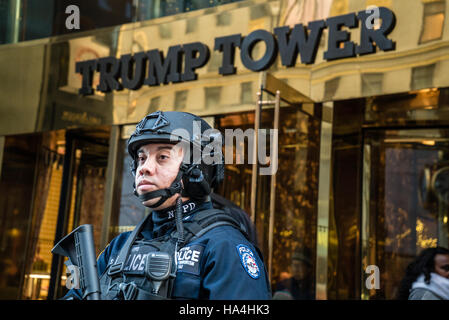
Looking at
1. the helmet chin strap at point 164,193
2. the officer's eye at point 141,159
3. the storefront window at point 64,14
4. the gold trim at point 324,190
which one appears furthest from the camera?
the storefront window at point 64,14

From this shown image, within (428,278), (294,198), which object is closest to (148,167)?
(428,278)

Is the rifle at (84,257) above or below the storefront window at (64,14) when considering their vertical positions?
below

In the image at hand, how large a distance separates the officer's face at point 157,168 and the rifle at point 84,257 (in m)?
0.34

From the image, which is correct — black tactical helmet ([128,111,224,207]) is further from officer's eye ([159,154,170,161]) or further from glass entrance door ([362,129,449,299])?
glass entrance door ([362,129,449,299])

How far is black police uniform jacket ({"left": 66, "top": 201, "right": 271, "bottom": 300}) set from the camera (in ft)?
7.77

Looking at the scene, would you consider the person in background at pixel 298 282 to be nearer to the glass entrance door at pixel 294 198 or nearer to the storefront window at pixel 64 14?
the glass entrance door at pixel 294 198

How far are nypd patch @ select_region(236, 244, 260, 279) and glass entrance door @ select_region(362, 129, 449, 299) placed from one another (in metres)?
4.45

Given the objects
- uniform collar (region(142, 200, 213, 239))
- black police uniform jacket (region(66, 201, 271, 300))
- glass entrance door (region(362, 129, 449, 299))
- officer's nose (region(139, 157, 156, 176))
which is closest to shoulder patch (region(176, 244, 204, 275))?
black police uniform jacket (region(66, 201, 271, 300))

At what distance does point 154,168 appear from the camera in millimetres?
2783

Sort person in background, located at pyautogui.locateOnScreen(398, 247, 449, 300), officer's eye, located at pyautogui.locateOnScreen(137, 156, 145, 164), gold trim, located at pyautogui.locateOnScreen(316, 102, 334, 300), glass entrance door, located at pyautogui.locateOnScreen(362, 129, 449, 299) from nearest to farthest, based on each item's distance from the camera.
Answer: officer's eye, located at pyautogui.locateOnScreen(137, 156, 145, 164), person in background, located at pyautogui.locateOnScreen(398, 247, 449, 300), gold trim, located at pyautogui.locateOnScreen(316, 102, 334, 300), glass entrance door, located at pyautogui.locateOnScreen(362, 129, 449, 299)

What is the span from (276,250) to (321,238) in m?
0.50

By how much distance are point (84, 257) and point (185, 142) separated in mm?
699

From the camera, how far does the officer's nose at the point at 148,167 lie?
2.77 metres

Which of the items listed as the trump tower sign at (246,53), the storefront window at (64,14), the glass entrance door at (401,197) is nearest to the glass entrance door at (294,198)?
the trump tower sign at (246,53)
